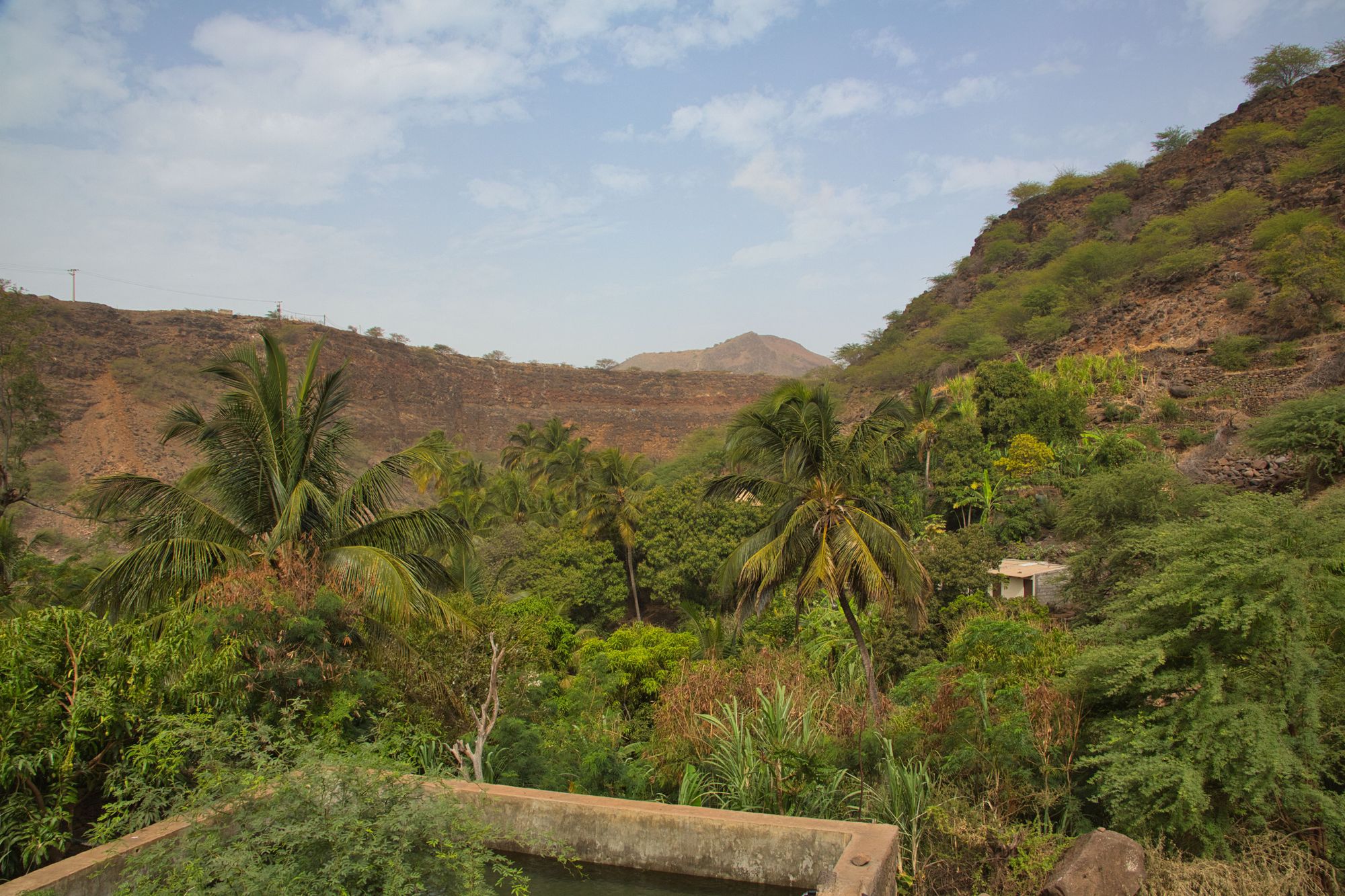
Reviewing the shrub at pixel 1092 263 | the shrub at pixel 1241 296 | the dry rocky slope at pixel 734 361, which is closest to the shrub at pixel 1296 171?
the shrub at pixel 1092 263

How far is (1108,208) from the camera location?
60656mm

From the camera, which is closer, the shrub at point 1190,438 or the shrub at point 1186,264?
the shrub at point 1190,438

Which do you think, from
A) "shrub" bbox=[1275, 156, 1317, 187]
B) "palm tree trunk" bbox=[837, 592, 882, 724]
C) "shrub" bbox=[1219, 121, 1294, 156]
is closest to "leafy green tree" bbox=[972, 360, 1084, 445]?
"shrub" bbox=[1275, 156, 1317, 187]

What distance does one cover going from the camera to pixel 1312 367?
28.1 metres

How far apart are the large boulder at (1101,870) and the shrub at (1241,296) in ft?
124

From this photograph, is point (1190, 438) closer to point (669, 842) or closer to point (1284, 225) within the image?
point (1284, 225)

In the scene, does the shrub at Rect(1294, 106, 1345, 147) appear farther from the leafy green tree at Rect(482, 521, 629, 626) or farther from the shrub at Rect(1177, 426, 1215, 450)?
the leafy green tree at Rect(482, 521, 629, 626)

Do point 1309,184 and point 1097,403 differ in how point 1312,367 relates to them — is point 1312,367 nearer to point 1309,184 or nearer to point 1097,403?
point 1097,403

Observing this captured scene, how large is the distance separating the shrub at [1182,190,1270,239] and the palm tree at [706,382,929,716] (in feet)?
143

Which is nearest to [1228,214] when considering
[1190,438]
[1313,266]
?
[1313,266]

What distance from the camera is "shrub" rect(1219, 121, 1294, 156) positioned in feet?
163

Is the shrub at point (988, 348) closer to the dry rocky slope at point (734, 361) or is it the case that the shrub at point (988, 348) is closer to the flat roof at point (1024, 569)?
the flat roof at point (1024, 569)

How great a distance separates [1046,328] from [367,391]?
56318mm

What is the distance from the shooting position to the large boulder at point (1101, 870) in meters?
5.80
